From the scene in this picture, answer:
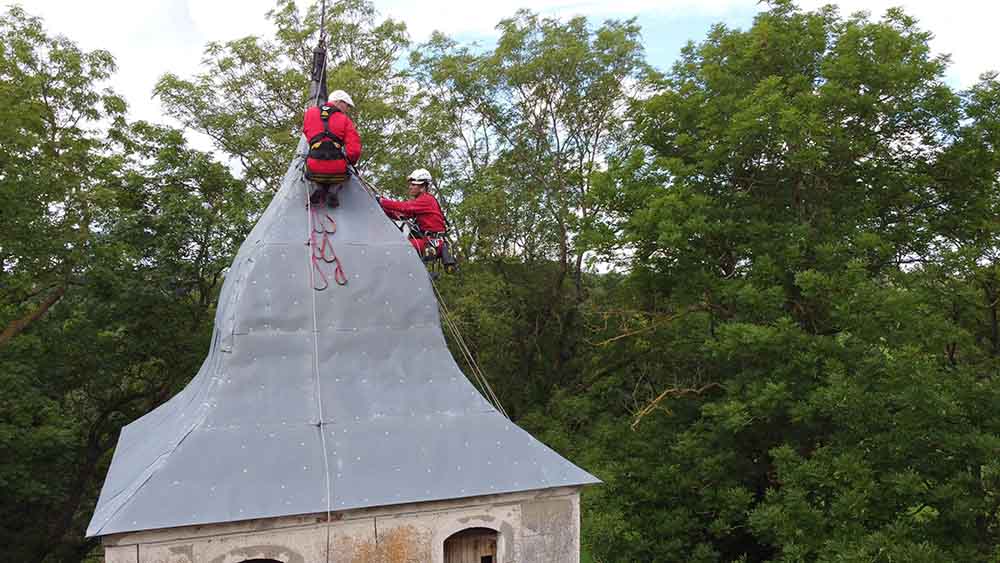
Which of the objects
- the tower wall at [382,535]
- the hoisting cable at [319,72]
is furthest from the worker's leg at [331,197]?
the tower wall at [382,535]

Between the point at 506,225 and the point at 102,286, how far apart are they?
11.9 m

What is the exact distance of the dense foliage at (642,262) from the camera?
43.3 ft

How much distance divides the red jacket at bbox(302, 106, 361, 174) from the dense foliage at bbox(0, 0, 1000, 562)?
24.1 ft

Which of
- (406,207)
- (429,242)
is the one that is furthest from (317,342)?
(406,207)

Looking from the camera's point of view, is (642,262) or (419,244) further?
(642,262)

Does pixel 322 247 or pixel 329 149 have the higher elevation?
pixel 329 149

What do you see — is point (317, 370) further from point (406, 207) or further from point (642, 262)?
point (642, 262)

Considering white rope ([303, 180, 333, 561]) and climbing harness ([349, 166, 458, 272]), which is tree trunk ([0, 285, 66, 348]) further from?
white rope ([303, 180, 333, 561])

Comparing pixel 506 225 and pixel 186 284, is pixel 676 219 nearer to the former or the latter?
pixel 506 225

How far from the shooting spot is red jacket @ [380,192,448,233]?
34.0 ft

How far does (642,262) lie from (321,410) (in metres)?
10.6

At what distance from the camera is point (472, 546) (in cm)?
818

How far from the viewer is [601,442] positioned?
18.6 m

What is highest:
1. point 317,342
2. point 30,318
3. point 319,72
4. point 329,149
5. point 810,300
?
point 319,72
